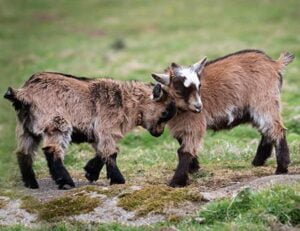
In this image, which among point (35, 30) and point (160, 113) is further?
point (35, 30)

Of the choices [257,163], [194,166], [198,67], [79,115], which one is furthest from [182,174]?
[257,163]

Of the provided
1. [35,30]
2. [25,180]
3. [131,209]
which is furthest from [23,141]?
[35,30]

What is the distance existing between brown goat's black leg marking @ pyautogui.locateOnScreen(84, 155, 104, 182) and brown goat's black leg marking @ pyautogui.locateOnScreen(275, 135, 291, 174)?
103 inches

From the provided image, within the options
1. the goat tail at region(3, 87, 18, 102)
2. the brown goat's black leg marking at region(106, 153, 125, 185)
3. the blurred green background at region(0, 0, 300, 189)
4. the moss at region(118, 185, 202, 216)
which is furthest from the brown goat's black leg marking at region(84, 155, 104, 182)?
the moss at region(118, 185, 202, 216)

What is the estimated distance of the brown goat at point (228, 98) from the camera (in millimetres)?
11711

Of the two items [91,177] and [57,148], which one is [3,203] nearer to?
[57,148]

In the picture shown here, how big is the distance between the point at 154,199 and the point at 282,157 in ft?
9.38

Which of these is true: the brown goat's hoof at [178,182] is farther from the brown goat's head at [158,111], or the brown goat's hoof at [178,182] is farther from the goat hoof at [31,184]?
the goat hoof at [31,184]

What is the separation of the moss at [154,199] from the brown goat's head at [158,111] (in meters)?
1.87

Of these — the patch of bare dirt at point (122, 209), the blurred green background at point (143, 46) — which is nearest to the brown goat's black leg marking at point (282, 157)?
the blurred green background at point (143, 46)

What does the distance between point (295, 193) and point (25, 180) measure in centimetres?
426

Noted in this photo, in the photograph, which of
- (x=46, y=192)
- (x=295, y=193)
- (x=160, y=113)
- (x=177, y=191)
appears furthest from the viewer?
(x=160, y=113)

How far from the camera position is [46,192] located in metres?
11.2

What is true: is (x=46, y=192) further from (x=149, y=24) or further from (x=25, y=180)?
(x=149, y=24)
